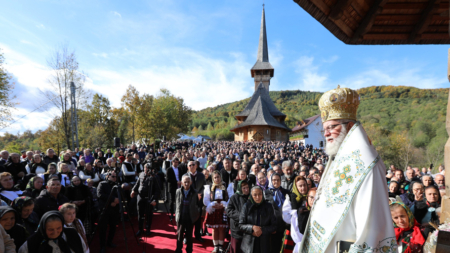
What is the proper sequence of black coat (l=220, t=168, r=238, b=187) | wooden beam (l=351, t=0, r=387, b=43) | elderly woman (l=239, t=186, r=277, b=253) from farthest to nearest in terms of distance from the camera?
black coat (l=220, t=168, r=238, b=187)
elderly woman (l=239, t=186, r=277, b=253)
wooden beam (l=351, t=0, r=387, b=43)

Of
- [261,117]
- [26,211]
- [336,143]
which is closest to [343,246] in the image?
[336,143]

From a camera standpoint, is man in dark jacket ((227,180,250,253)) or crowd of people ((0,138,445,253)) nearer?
crowd of people ((0,138,445,253))

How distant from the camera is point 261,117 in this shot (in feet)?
145

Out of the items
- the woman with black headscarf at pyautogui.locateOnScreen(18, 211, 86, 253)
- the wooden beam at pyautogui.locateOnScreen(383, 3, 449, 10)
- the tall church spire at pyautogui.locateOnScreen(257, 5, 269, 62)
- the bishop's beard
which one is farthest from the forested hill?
the woman with black headscarf at pyautogui.locateOnScreen(18, 211, 86, 253)

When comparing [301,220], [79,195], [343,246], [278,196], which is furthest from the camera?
[79,195]

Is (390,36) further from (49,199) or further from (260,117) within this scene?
(260,117)

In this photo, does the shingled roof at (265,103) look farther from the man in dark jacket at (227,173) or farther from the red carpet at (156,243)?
the red carpet at (156,243)

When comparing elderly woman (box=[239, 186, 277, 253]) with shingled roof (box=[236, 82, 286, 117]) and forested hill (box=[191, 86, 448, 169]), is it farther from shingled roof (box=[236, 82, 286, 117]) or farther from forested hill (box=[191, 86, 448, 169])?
shingled roof (box=[236, 82, 286, 117])

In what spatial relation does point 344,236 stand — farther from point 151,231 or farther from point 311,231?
point 151,231

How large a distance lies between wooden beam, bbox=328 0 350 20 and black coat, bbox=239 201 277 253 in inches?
117

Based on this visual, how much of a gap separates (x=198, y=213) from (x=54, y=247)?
2881mm

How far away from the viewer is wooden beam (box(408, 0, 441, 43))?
115 inches

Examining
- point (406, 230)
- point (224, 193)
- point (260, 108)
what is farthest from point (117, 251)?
point (260, 108)

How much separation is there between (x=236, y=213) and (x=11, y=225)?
329 centimetres
